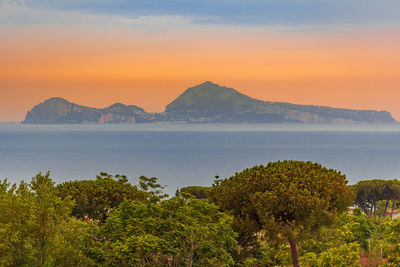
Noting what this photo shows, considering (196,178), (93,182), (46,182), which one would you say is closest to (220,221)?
(46,182)

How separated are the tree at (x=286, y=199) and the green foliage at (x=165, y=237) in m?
2.27

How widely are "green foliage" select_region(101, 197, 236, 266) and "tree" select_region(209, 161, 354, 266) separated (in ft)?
7.46

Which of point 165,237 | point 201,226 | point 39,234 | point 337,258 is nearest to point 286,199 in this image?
point 337,258

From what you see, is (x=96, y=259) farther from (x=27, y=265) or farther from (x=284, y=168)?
(x=284, y=168)

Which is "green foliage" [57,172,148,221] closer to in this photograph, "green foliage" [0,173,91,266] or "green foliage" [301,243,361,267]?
"green foliage" [0,173,91,266]

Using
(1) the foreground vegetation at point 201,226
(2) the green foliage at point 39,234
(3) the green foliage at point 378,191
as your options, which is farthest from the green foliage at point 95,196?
(3) the green foliage at point 378,191

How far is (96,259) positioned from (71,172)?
106 metres

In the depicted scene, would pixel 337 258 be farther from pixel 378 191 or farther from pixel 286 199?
pixel 378 191

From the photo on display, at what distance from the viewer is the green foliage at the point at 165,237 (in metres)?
11.5

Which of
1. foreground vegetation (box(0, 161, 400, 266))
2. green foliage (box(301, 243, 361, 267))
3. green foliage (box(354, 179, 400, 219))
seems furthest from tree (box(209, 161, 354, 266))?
green foliage (box(354, 179, 400, 219))

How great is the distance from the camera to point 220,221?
42.7 ft

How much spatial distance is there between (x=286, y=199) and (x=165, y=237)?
16.0 feet

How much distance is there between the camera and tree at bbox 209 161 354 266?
1505 cm

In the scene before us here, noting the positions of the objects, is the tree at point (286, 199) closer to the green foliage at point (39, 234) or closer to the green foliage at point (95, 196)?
the green foliage at point (95, 196)
